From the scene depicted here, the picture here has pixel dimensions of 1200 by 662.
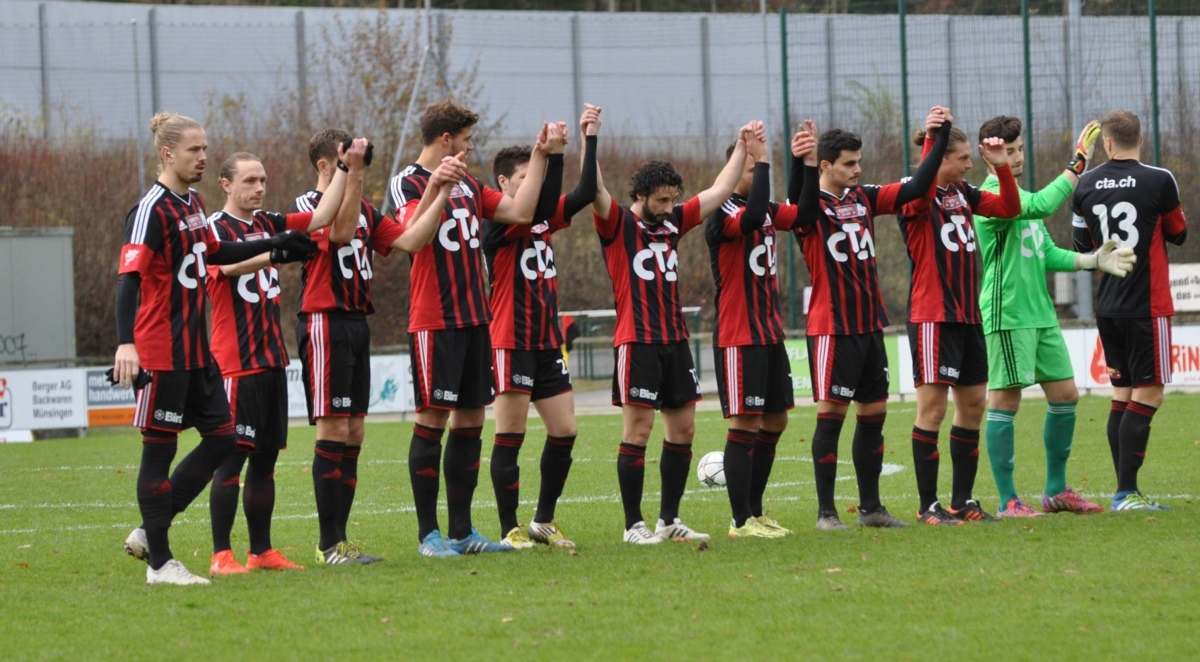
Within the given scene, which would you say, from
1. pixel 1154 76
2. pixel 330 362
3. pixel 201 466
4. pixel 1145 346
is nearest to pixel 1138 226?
pixel 1145 346

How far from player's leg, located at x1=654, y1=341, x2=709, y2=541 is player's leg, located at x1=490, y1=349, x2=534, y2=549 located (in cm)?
75

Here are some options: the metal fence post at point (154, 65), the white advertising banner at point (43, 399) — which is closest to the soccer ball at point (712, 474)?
the white advertising banner at point (43, 399)

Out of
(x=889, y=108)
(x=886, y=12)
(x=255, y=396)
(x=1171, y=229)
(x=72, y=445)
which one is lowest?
(x=72, y=445)

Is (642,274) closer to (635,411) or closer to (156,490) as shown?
(635,411)

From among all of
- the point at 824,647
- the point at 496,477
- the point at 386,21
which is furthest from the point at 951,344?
the point at 386,21

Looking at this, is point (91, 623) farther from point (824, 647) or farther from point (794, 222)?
point (794, 222)

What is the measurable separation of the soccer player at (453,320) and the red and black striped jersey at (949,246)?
2.26m

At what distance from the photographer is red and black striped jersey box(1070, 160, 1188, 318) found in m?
8.72

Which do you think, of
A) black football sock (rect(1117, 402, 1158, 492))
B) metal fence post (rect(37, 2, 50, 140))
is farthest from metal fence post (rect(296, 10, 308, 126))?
black football sock (rect(1117, 402, 1158, 492))

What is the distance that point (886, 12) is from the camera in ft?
80.2

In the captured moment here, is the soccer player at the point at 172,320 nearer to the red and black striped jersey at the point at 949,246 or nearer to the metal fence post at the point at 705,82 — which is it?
the red and black striped jersey at the point at 949,246

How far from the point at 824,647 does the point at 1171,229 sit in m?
4.85

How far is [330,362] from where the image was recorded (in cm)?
735

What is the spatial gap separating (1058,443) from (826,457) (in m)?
1.51
